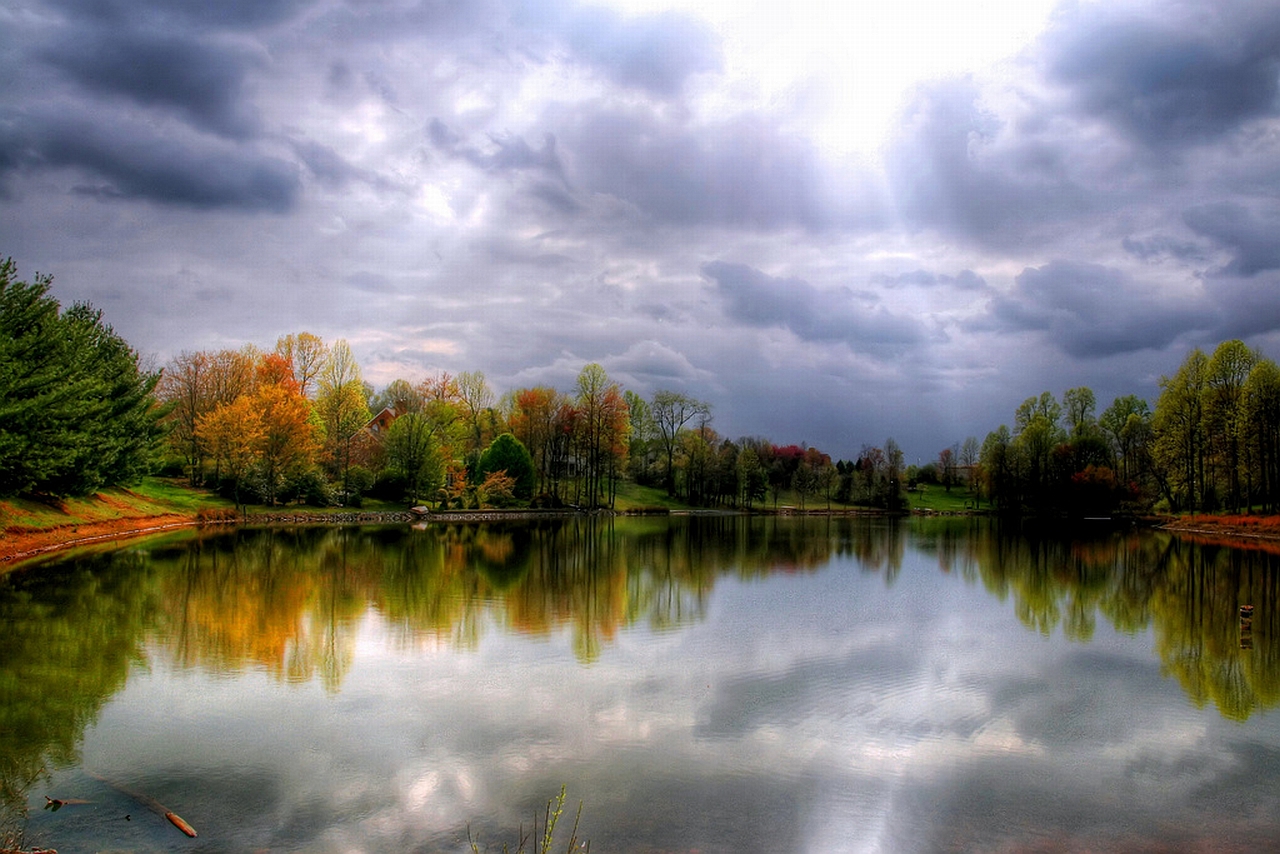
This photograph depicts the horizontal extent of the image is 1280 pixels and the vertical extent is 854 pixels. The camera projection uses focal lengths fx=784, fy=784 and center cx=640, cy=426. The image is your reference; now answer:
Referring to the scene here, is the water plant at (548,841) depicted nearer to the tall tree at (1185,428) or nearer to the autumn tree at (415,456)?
the autumn tree at (415,456)

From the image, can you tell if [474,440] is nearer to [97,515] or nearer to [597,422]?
[597,422]

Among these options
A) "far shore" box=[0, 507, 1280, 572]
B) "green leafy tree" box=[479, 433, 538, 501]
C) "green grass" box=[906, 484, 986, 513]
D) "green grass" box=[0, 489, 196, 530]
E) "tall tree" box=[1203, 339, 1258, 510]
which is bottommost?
"green grass" box=[906, 484, 986, 513]

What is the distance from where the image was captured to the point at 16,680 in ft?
34.2

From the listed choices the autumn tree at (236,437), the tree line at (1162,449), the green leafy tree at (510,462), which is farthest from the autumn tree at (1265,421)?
the autumn tree at (236,437)

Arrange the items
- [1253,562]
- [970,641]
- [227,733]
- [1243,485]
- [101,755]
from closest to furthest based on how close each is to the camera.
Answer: [101,755] < [227,733] < [970,641] < [1253,562] < [1243,485]

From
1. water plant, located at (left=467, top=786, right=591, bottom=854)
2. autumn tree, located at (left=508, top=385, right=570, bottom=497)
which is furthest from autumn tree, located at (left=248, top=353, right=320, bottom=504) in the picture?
water plant, located at (left=467, top=786, right=591, bottom=854)

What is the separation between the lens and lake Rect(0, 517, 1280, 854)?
21.2ft

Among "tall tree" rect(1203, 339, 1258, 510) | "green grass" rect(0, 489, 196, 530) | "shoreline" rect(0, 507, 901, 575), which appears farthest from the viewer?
"tall tree" rect(1203, 339, 1258, 510)

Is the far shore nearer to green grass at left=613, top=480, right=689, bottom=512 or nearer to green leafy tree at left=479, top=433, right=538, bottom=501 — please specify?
green leafy tree at left=479, top=433, right=538, bottom=501


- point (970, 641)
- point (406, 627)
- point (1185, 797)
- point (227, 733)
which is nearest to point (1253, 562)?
point (970, 641)

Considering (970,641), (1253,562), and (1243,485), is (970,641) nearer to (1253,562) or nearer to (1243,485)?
(1253,562)

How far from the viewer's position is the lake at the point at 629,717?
6.46 meters

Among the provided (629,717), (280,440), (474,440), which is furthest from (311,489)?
(629,717)

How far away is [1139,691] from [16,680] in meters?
15.3
